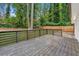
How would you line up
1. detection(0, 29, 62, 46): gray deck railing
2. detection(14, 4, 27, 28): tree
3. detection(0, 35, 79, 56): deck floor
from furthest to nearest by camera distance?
detection(0, 29, 62, 46): gray deck railing, detection(14, 4, 27, 28): tree, detection(0, 35, 79, 56): deck floor

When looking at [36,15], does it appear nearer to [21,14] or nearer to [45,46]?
[21,14]

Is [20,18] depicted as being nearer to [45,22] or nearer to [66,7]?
[45,22]

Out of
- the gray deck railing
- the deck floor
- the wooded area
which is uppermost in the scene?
the wooded area

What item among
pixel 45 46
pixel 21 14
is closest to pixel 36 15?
pixel 21 14

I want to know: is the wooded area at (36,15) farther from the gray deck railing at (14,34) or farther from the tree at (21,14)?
the gray deck railing at (14,34)

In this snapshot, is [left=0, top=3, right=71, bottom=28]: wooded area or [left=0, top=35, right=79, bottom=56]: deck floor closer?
[left=0, top=35, right=79, bottom=56]: deck floor

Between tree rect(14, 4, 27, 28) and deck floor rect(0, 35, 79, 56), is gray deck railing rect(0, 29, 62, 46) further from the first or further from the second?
tree rect(14, 4, 27, 28)

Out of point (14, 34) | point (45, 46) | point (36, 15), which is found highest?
point (36, 15)

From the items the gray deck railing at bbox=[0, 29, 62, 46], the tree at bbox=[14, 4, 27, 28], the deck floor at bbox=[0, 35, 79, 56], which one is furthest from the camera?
the gray deck railing at bbox=[0, 29, 62, 46]

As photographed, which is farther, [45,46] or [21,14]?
[45,46]

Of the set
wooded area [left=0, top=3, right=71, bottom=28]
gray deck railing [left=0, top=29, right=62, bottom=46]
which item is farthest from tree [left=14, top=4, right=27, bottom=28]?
gray deck railing [left=0, top=29, right=62, bottom=46]

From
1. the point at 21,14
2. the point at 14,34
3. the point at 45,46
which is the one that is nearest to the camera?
the point at 21,14

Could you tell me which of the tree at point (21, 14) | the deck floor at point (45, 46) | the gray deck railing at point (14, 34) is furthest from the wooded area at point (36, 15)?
the deck floor at point (45, 46)

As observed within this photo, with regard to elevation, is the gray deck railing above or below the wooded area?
below
